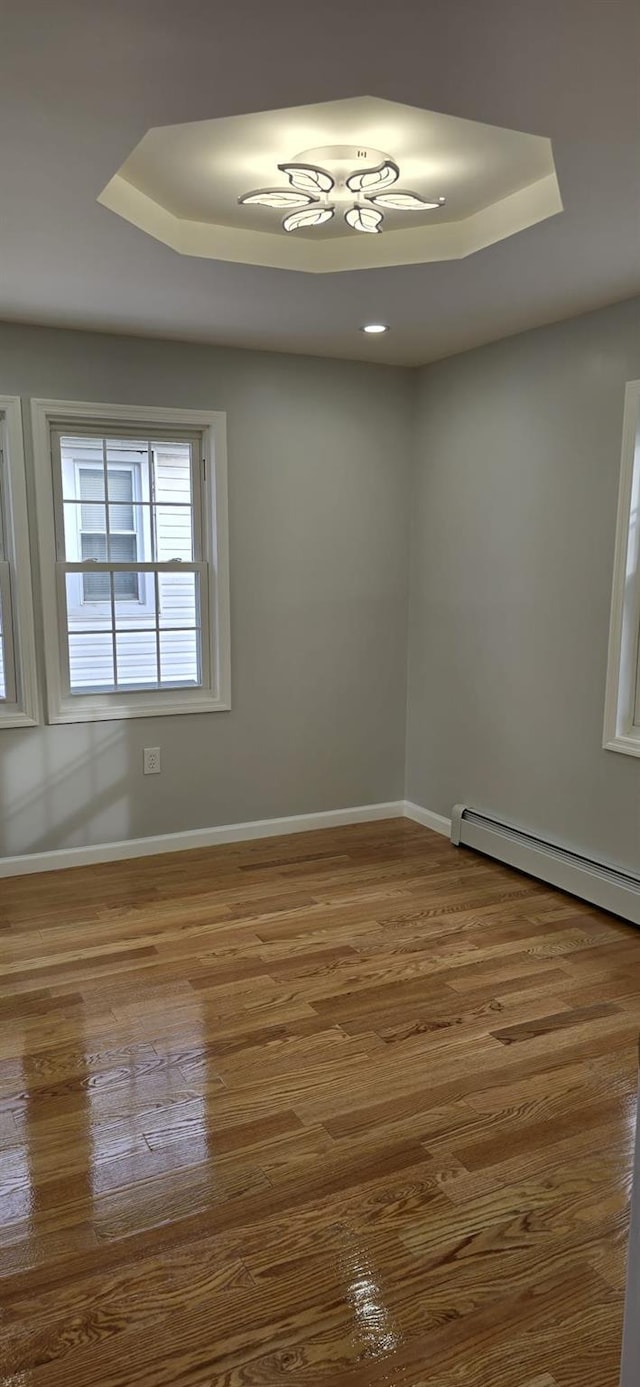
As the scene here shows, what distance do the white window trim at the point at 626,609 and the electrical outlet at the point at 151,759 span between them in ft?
6.93

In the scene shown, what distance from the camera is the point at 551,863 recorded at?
3852 millimetres

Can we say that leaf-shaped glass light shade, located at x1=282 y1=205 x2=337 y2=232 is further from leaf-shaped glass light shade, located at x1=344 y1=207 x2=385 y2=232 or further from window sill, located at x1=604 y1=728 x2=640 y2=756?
window sill, located at x1=604 y1=728 x2=640 y2=756

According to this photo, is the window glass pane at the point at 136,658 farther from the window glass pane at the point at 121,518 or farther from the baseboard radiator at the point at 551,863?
the baseboard radiator at the point at 551,863

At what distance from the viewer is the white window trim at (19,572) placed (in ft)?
12.5

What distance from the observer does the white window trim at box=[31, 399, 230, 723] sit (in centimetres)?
389

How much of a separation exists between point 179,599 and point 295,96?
2672 millimetres

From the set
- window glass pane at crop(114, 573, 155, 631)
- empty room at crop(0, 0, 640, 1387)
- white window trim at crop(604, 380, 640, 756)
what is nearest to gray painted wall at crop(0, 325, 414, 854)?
empty room at crop(0, 0, 640, 1387)

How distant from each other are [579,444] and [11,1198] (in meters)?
3.29

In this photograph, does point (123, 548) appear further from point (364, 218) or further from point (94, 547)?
point (364, 218)

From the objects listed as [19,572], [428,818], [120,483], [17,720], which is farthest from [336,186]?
[428,818]

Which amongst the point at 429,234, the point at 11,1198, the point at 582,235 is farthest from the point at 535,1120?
the point at 429,234

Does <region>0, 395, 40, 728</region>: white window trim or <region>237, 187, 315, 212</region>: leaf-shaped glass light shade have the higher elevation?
<region>237, 187, 315, 212</region>: leaf-shaped glass light shade

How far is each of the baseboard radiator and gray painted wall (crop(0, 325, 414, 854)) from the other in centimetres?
75

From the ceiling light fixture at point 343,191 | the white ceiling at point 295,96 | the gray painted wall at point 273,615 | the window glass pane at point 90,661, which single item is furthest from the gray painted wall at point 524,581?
the window glass pane at point 90,661
